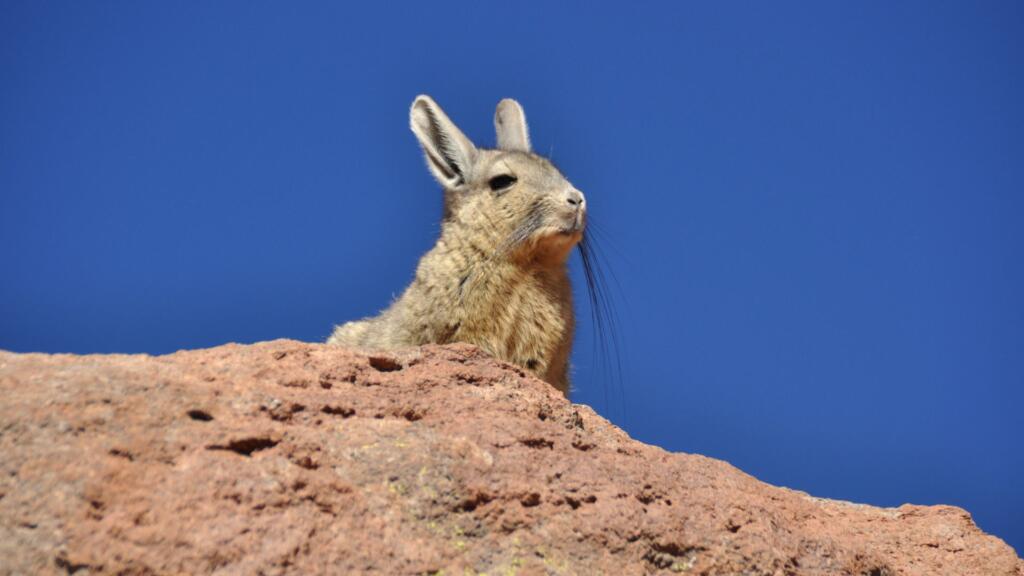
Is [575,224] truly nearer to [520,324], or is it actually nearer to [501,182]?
[501,182]

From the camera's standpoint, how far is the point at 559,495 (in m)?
4.91

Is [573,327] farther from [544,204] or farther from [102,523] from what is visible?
[102,523]

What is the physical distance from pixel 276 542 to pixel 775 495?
308 centimetres

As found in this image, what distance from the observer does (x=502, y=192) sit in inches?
375

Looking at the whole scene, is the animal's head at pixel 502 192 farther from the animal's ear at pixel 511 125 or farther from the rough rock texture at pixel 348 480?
the rough rock texture at pixel 348 480

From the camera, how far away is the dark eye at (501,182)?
9609 mm

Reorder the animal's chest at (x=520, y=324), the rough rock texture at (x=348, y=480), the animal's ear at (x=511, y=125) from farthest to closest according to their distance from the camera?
the animal's ear at (x=511, y=125)
the animal's chest at (x=520, y=324)
the rough rock texture at (x=348, y=480)

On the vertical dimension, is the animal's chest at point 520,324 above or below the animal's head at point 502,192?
below

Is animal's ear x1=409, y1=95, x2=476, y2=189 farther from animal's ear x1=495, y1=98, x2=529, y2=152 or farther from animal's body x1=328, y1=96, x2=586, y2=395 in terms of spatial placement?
animal's ear x1=495, y1=98, x2=529, y2=152

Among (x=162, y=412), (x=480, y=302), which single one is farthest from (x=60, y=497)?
(x=480, y=302)

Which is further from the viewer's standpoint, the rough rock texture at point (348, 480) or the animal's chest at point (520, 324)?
the animal's chest at point (520, 324)

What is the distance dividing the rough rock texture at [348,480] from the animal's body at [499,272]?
242cm

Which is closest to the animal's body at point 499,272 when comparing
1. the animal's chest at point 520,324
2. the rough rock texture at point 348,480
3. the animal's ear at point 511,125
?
the animal's chest at point 520,324

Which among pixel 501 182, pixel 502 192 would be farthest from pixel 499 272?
pixel 501 182
